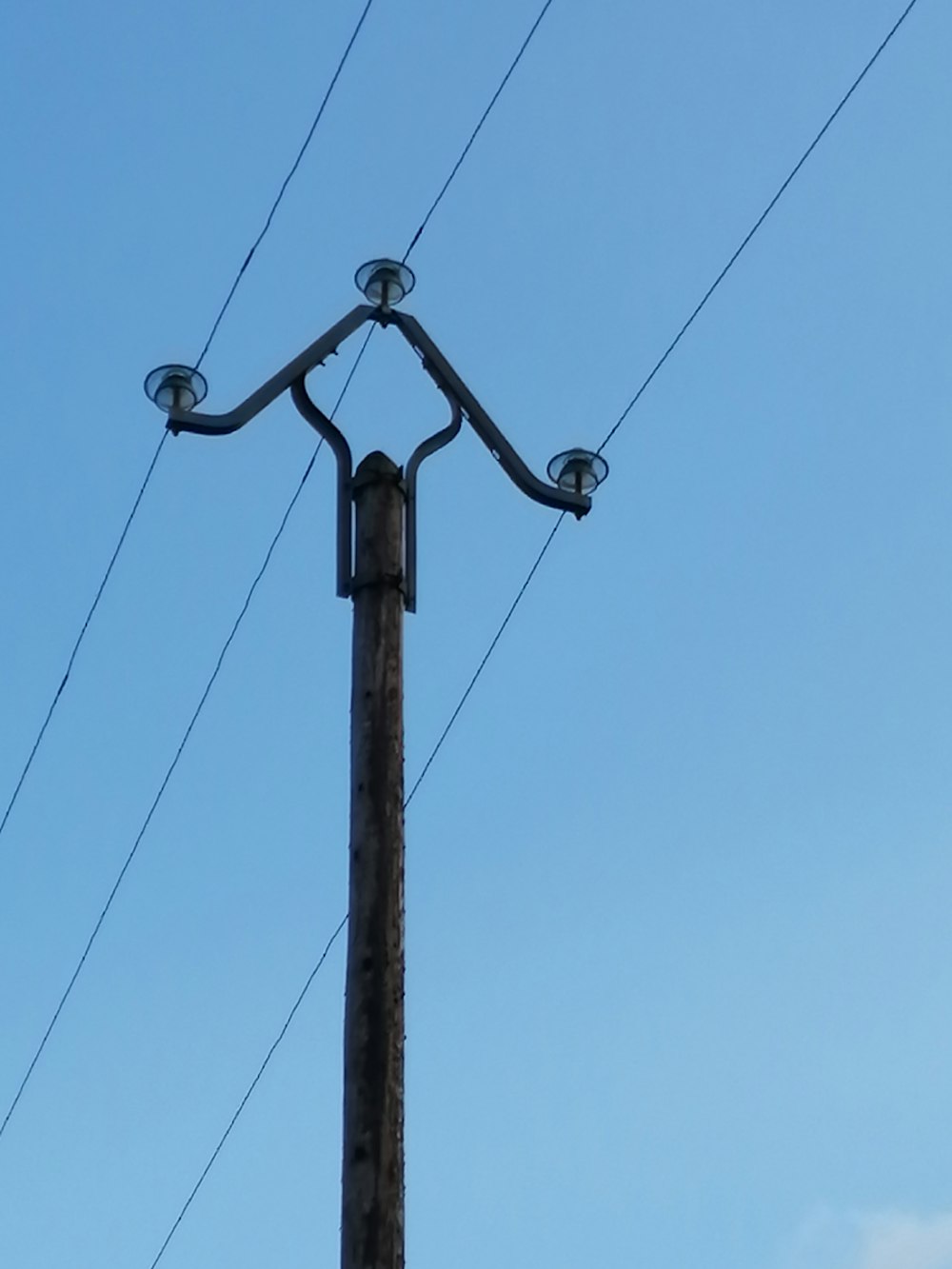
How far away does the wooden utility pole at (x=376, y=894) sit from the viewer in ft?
21.2

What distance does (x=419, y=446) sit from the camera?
27.9ft

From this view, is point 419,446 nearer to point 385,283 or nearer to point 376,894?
point 385,283

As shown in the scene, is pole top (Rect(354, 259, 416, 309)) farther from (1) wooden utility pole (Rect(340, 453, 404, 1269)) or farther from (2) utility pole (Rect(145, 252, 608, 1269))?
(1) wooden utility pole (Rect(340, 453, 404, 1269))

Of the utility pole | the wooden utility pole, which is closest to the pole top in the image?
the utility pole

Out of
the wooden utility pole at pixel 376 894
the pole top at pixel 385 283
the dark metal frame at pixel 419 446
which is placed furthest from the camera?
the pole top at pixel 385 283

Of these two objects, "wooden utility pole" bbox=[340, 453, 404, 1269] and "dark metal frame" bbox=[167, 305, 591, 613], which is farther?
"dark metal frame" bbox=[167, 305, 591, 613]

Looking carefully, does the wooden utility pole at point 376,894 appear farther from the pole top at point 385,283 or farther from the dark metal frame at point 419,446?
the pole top at point 385,283

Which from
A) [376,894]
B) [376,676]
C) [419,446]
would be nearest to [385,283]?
[419,446]

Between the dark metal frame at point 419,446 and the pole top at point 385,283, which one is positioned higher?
the pole top at point 385,283

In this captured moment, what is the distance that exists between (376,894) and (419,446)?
Answer: 7.04 ft

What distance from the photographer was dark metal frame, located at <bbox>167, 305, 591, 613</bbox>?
819 cm

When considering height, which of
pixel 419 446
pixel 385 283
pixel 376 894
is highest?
pixel 385 283

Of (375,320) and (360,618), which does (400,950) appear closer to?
(360,618)

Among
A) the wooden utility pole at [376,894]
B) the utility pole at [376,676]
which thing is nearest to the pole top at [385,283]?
the utility pole at [376,676]
